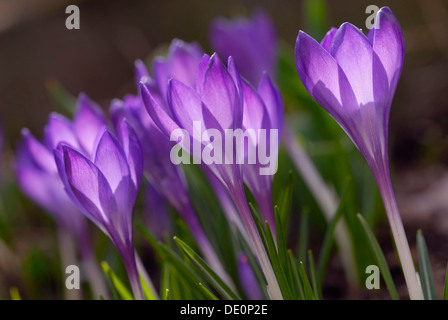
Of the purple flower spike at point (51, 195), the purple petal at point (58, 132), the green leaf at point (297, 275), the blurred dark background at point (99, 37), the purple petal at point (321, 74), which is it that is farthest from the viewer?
the blurred dark background at point (99, 37)

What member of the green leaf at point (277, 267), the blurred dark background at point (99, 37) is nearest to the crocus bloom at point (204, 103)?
the green leaf at point (277, 267)

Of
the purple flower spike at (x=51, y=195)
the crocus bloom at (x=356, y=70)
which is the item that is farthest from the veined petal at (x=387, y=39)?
the purple flower spike at (x=51, y=195)

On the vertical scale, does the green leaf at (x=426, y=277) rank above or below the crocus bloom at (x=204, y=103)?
below

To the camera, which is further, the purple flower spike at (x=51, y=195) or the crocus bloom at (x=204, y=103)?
the purple flower spike at (x=51, y=195)

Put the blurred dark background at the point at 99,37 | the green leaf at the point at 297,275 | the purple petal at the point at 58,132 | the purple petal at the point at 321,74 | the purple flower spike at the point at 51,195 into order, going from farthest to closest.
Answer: the blurred dark background at the point at 99,37, the purple flower spike at the point at 51,195, the purple petal at the point at 58,132, the green leaf at the point at 297,275, the purple petal at the point at 321,74

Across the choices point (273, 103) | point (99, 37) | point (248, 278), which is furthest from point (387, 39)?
point (99, 37)

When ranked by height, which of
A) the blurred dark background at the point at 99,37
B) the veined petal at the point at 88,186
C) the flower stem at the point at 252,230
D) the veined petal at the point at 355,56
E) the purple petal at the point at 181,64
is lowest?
the flower stem at the point at 252,230

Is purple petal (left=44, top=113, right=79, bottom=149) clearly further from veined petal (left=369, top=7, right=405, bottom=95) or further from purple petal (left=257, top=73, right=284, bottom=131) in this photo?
veined petal (left=369, top=7, right=405, bottom=95)

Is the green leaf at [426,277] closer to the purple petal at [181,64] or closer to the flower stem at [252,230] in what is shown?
the flower stem at [252,230]
